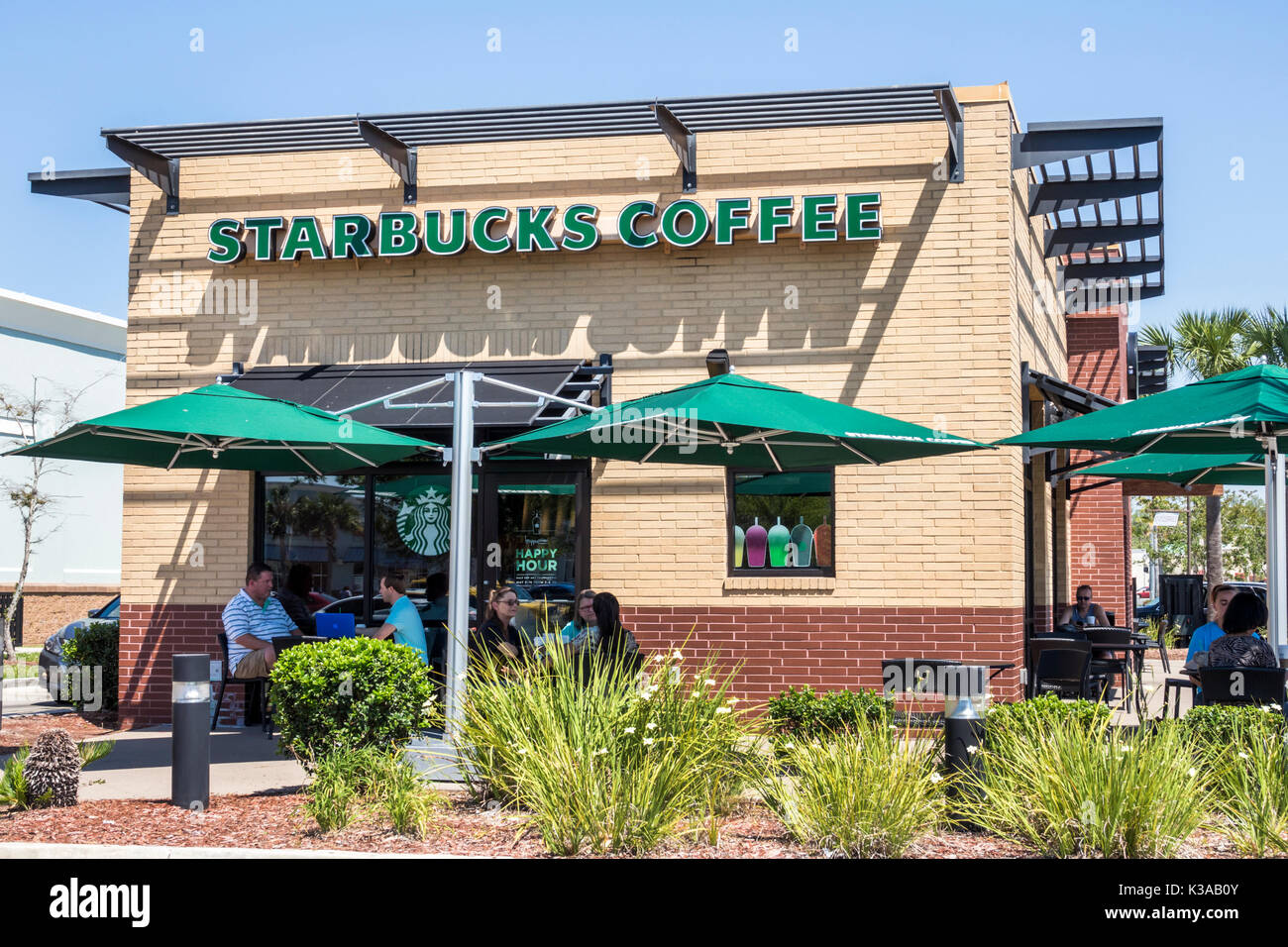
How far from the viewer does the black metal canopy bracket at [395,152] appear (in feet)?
39.0

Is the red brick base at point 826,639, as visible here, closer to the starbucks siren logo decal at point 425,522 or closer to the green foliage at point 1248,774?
the starbucks siren logo decal at point 425,522

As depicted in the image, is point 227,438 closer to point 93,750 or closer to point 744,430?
point 93,750

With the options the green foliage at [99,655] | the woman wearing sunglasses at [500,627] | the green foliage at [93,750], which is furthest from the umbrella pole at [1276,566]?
the green foliage at [99,655]

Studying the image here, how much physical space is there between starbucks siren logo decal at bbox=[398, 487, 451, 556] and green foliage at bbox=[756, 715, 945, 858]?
640 cm

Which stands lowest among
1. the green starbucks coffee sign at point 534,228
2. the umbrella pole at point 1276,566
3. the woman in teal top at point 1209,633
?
the woman in teal top at point 1209,633

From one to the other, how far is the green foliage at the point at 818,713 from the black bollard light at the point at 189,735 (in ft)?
11.4

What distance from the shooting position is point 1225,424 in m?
8.23

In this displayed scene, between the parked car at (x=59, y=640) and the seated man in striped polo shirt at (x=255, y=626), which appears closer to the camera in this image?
the seated man in striped polo shirt at (x=255, y=626)

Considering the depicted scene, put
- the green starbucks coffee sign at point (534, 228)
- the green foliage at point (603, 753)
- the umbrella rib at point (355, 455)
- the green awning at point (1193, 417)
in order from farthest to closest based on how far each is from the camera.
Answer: the green starbucks coffee sign at point (534, 228)
the umbrella rib at point (355, 455)
the green awning at point (1193, 417)
the green foliage at point (603, 753)

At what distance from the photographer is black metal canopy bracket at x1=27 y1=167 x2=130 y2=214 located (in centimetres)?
1344

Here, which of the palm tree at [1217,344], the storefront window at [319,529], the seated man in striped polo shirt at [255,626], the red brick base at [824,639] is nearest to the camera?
the seated man in striped polo shirt at [255,626]

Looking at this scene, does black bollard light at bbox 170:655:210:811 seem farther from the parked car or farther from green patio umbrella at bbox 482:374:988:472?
the parked car

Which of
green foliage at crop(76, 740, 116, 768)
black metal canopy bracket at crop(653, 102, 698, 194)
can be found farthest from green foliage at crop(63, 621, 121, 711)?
black metal canopy bracket at crop(653, 102, 698, 194)
